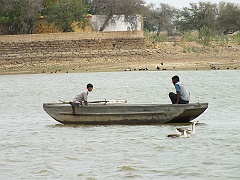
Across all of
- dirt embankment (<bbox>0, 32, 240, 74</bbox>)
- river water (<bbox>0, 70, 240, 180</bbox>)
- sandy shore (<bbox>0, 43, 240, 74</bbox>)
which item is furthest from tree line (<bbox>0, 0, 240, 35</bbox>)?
river water (<bbox>0, 70, 240, 180</bbox>)

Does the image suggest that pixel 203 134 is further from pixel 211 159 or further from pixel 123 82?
pixel 123 82

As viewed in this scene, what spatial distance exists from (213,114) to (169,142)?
244 inches

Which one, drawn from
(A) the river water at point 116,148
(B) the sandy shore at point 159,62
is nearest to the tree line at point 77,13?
(B) the sandy shore at point 159,62

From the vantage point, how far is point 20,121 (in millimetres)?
21391

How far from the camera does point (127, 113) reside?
59.1 ft

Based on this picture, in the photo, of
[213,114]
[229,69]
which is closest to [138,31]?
[229,69]

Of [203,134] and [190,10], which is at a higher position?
[190,10]

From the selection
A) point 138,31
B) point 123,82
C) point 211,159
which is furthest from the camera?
point 138,31

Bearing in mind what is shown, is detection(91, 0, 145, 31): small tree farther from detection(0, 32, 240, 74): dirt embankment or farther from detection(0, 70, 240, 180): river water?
detection(0, 70, 240, 180): river water

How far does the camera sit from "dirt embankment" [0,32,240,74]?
4509cm

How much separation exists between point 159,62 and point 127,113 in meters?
27.4

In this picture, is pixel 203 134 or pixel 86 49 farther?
pixel 86 49

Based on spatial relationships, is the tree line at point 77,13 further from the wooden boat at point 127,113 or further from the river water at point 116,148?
the wooden boat at point 127,113

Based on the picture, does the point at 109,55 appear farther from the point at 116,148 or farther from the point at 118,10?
the point at 116,148
